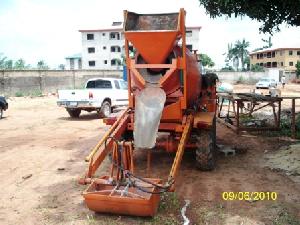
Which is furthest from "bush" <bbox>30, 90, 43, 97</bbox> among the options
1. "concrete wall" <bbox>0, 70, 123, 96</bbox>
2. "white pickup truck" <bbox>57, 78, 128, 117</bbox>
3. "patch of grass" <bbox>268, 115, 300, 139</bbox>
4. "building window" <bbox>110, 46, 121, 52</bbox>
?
"building window" <bbox>110, 46, 121, 52</bbox>

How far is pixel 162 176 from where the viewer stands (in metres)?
8.38

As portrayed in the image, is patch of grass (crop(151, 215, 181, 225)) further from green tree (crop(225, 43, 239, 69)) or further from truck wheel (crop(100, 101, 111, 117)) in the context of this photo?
green tree (crop(225, 43, 239, 69))

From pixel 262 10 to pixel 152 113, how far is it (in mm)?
6749

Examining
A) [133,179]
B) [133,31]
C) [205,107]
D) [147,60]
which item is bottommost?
[133,179]

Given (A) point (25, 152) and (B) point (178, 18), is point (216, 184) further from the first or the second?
(A) point (25, 152)

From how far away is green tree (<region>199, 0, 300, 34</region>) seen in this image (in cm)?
1201

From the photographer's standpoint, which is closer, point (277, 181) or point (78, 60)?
point (277, 181)

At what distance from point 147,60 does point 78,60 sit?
74.6 metres

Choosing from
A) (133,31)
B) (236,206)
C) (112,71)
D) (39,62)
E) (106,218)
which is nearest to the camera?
(106,218)

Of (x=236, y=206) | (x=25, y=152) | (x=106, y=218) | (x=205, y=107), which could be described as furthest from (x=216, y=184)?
(x=25, y=152)

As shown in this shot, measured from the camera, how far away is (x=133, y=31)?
7379mm
